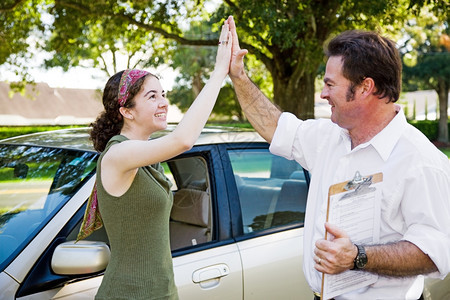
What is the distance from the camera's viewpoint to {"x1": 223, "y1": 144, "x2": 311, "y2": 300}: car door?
9.93ft

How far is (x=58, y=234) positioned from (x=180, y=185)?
1.49 metres

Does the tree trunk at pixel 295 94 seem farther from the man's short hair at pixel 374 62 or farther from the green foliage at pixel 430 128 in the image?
the green foliage at pixel 430 128

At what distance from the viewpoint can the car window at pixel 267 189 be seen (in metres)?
3.33

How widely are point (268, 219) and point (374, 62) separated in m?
1.54

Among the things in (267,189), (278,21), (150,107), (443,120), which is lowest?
(443,120)

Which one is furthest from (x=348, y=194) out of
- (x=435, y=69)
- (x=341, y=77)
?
(x=435, y=69)

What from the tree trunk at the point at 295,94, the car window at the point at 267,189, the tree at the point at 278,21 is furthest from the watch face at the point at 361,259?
the tree trunk at the point at 295,94

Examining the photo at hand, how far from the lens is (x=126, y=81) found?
7.68 feet

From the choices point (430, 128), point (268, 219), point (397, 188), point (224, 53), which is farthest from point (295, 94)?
point (430, 128)

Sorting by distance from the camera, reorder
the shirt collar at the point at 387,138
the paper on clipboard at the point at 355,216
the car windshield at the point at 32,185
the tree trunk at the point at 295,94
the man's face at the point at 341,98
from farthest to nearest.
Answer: the tree trunk at the point at 295,94 → the car windshield at the point at 32,185 → the man's face at the point at 341,98 → the shirt collar at the point at 387,138 → the paper on clipboard at the point at 355,216

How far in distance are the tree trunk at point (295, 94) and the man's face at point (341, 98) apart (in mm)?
8238

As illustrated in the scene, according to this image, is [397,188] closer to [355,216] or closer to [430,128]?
[355,216]

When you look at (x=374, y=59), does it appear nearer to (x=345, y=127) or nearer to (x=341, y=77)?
(x=341, y=77)

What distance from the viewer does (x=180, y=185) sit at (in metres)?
3.91
